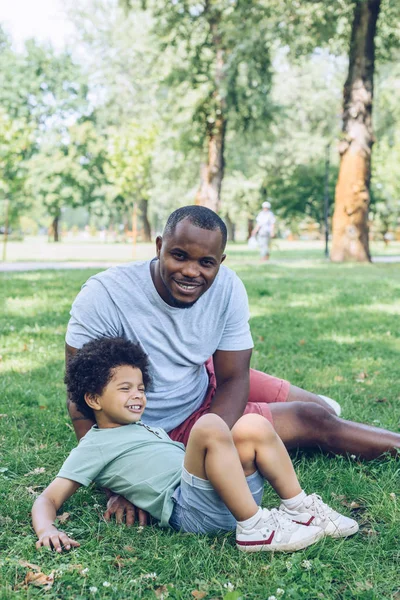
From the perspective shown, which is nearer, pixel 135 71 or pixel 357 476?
pixel 357 476

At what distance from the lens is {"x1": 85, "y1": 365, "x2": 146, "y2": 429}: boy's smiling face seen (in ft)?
10.2

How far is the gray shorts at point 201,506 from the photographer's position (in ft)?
9.41

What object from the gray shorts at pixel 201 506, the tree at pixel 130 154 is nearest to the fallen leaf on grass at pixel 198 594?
the gray shorts at pixel 201 506

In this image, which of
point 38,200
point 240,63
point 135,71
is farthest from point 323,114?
point 240,63

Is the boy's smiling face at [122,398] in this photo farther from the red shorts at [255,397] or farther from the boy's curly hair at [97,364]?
the red shorts at [255,397]

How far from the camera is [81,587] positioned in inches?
101

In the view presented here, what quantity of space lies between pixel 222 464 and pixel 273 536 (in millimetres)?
357

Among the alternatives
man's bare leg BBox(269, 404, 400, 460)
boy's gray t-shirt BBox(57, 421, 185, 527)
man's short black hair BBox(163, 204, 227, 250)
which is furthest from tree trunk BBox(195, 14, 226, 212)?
boy's gray t-shirt BBox(57, 421, 185, 527)

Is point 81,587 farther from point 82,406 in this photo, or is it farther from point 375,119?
point 375,119

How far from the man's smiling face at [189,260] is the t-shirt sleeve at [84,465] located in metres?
0.79

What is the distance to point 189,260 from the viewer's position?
311cm

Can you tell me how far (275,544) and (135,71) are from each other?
4422 cm

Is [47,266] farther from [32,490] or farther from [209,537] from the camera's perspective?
[209,537]

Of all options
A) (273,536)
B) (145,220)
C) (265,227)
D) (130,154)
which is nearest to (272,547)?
(273,536)
